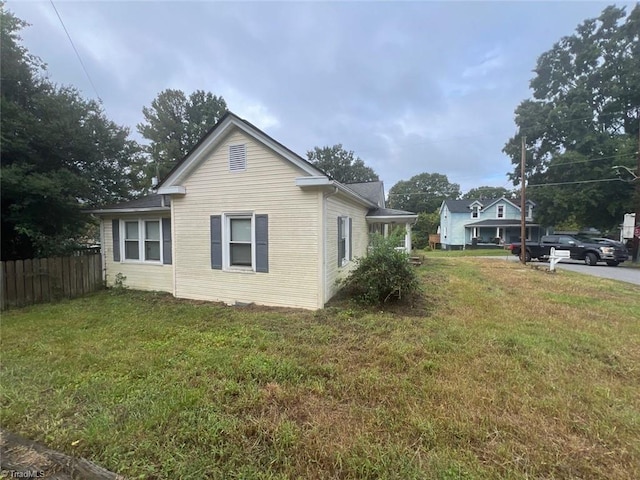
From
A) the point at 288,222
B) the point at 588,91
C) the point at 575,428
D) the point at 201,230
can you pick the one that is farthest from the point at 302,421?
the point at 588,91

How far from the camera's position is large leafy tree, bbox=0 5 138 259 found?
308 inches

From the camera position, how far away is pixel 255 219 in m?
6.87

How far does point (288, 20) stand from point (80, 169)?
28.0ft

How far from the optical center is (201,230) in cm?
745

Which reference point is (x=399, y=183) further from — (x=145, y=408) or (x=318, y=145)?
(x=145, y=408)

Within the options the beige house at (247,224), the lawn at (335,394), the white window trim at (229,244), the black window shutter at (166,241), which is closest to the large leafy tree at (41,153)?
the beige house at (247,224)

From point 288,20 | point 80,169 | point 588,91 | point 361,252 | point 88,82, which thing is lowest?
point 361,252

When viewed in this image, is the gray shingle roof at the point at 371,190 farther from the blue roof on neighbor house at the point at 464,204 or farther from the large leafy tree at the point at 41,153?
the blue roof on neighbor house at the point at 464,204

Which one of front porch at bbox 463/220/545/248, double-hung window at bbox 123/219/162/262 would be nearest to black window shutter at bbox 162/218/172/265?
double-hung window at bbox 123/219/162/262

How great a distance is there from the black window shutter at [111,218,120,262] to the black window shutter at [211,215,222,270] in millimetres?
4006

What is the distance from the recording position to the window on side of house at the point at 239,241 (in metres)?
7.12

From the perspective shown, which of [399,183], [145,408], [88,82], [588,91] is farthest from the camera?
[399,183]

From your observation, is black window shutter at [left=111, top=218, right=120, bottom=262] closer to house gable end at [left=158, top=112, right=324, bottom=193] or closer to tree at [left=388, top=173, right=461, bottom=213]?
house gable end at [left=158, top=112, right=324, bottom=193]

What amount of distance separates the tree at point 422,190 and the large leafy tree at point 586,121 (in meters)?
29.0
